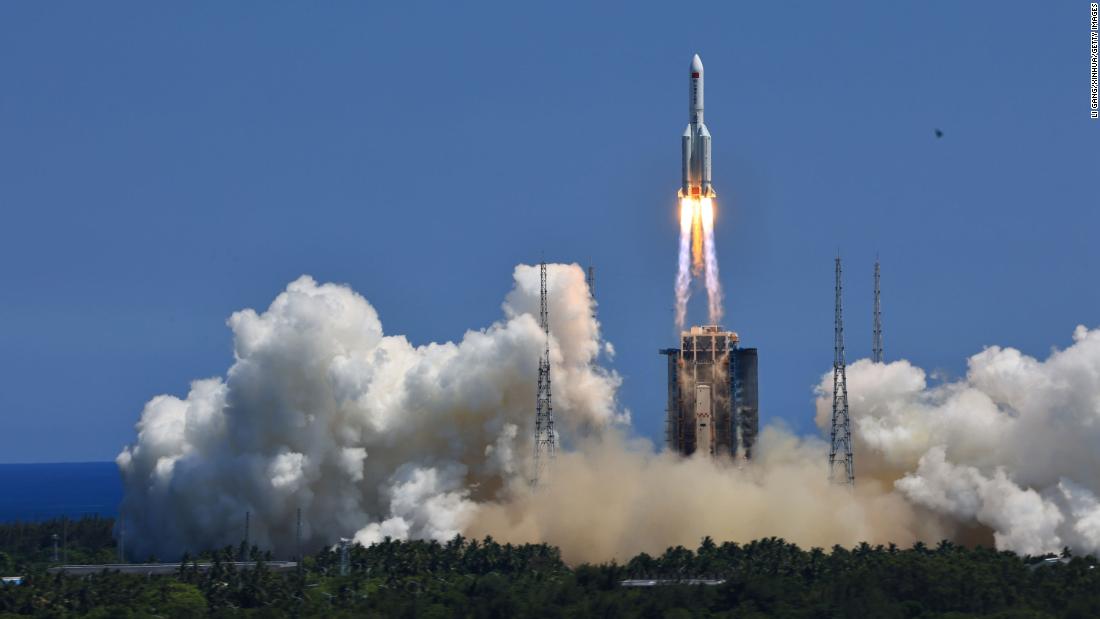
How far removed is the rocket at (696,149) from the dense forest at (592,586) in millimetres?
17481

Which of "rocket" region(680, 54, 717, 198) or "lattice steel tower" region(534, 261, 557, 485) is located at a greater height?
"rocket" region(680, 54, 717, 198)

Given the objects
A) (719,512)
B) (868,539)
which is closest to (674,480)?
(719,512)

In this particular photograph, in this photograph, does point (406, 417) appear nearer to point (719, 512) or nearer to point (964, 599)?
point (719, 512)

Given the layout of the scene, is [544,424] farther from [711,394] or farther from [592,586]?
[592,586]

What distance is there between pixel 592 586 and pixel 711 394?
56.2ft

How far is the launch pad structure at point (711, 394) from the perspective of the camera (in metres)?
114

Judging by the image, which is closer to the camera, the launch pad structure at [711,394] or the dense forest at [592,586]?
the dense forest at [592,586]

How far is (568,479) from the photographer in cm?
11525

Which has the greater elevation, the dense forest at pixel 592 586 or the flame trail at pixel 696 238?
the flame trail at pixel 696 238

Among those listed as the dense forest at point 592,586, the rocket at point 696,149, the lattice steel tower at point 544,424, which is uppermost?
the rocket at point 696,149

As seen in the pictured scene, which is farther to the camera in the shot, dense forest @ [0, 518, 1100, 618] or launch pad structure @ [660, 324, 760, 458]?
launch pad structure @ [660, 324, 760, 458]

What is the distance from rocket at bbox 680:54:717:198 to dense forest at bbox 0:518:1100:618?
57.4 ft

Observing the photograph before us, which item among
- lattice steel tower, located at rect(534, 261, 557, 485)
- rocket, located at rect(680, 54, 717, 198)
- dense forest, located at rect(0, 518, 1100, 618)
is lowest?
dense forest, located at rect(0, 518, 1100, 618)

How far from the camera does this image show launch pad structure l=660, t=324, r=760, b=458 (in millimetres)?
114375
